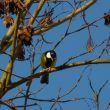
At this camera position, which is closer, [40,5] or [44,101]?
[44,101]

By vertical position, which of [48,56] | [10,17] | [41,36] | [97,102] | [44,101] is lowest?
[97,102]

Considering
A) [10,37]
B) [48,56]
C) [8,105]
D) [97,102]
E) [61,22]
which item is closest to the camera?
[97,102]

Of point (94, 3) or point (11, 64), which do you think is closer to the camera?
point (11, 64)

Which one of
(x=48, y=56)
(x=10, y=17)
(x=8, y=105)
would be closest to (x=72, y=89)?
(x=8, y=105)

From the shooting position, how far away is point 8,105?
3.44m

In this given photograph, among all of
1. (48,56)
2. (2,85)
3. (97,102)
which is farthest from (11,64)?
(48,56)

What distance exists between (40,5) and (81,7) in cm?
40

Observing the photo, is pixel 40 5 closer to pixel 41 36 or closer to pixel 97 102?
pixel 41 36

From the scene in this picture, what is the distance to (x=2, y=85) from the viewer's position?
3469 mm

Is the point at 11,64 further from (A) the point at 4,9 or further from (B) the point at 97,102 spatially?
(B) the point at 97,102

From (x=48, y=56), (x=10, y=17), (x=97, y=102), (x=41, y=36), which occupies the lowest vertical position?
(x=97, y=102)

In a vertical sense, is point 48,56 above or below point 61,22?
above

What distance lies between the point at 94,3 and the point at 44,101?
110cm

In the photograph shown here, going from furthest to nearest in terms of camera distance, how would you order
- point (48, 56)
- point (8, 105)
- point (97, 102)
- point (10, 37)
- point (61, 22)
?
point (48, 56) < point (61, 22) < point (10, 37) < point (8, 105) < point (97, 102)
